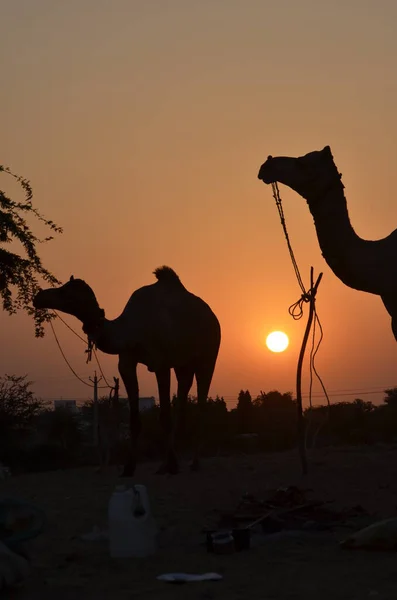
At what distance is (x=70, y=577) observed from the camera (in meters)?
6.86

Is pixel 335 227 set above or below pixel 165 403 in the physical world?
above

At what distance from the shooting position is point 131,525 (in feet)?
25.6

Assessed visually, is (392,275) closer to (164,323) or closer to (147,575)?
(147,575)

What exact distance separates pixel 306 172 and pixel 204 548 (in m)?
3.73

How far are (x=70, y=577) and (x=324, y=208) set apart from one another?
4.43 meters

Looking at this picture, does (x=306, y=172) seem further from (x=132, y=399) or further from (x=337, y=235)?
(x=132, y=399)

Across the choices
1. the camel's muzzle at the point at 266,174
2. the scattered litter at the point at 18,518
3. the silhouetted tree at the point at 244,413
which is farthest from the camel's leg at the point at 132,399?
the silhouetted tree at the point at 244,413

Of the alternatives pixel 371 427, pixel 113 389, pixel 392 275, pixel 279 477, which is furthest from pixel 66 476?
pixel 371 427

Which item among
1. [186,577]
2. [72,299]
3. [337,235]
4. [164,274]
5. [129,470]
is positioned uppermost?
[164,274]

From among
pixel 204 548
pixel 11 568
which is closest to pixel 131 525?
pixel 204 548

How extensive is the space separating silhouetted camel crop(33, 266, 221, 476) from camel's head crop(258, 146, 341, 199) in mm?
5163

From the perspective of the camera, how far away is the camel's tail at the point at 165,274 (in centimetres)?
1524

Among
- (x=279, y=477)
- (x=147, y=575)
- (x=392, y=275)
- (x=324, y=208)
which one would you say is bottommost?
(x=147, y=575)

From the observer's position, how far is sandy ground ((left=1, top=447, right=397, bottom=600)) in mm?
6254
